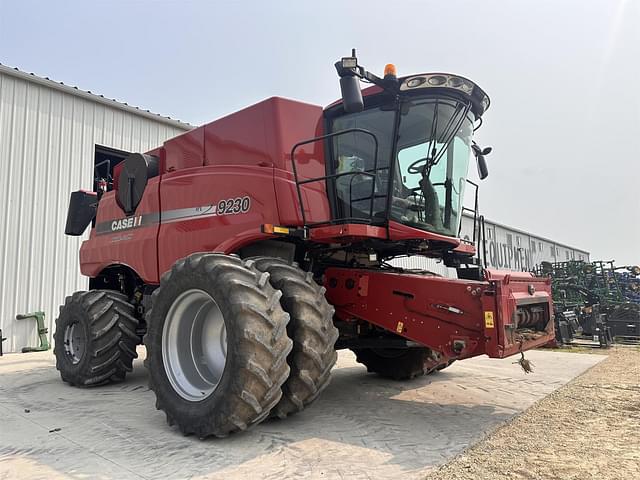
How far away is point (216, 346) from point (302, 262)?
135cm

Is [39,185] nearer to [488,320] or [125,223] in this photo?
[125,223]

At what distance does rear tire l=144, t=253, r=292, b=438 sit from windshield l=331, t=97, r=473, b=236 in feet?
4.51

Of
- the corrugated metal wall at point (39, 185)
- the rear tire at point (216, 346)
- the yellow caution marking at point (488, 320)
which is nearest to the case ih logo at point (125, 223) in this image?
the rear tire at point (216, 346)

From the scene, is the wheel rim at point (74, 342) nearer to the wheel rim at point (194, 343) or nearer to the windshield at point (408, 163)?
the wheel rim at point (194, 343)

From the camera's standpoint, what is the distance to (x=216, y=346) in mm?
4297

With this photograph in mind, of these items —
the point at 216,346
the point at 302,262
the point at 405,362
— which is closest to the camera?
the point at 216,346

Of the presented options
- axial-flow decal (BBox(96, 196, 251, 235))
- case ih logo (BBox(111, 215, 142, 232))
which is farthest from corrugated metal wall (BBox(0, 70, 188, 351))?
case ih logo (BBox(111, 215, 142, 232))

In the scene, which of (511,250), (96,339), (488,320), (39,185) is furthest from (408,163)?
(511,250)

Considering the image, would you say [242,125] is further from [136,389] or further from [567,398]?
[567,398]

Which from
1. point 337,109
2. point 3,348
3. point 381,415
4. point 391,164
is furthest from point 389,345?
point 3,348

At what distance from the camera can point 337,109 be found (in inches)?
196

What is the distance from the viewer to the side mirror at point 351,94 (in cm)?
368

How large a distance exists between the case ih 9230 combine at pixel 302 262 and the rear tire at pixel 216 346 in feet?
0.04

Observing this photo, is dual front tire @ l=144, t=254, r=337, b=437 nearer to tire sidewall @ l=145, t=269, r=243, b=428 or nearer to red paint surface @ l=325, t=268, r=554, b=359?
tire sidewall @ l=145, t=269, r=243, b=428
